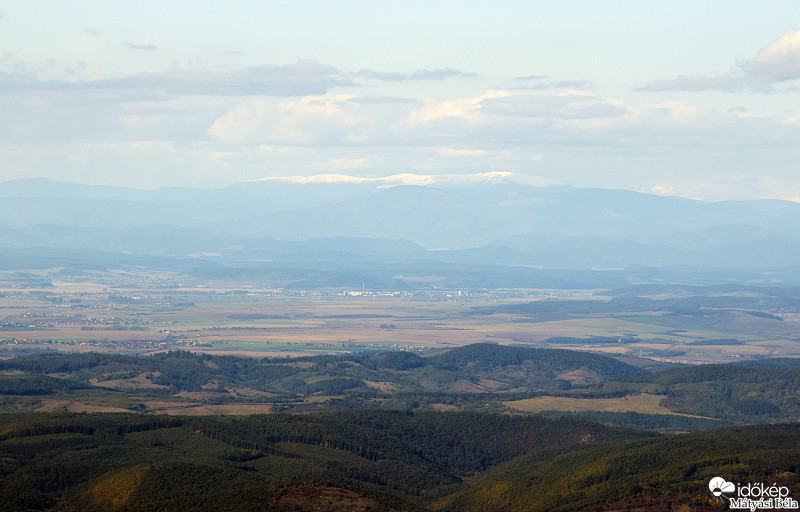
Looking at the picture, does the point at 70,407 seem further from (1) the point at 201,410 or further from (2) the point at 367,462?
(2) the point at 367,462

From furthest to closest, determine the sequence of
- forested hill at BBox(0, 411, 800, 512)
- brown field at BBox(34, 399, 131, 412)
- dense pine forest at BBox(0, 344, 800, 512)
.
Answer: brown field at BBox(34, 399, 131, 412)
dense pine forest at BBox(0, 344, 800, 512)
forested hill at BBox(0, 411, 800, 512)

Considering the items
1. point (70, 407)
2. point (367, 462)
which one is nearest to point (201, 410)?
point (70, 407)

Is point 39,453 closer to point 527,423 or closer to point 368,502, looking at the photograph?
point 368,502

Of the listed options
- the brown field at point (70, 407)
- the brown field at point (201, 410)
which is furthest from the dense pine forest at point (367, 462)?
the brown field at point (201, 410)

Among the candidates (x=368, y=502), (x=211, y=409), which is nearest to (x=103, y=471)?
(x=368, y=502)

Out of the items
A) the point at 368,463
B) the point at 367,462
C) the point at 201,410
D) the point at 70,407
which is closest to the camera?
the point at 368,463

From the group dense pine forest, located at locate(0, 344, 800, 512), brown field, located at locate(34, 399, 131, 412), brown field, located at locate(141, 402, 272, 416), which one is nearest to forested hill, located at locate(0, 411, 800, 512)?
dense pine forest, located at locate(0, 344, 800, 512)

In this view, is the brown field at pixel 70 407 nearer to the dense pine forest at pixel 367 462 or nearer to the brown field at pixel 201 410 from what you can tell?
the dense pine forest at pixel 367 462

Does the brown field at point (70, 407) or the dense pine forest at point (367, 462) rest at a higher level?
the brown field at point (70, 407)

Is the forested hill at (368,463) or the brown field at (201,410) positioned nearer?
the forested hill at (368,463)

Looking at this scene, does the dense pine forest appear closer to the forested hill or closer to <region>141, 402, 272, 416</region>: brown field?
the forested hill

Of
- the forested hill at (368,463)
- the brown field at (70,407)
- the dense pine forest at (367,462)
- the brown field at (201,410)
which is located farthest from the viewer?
the brown field at (201,410)

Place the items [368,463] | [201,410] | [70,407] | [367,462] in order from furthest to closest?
[201,410]
[70,407]
[367,462]
[368,463]
